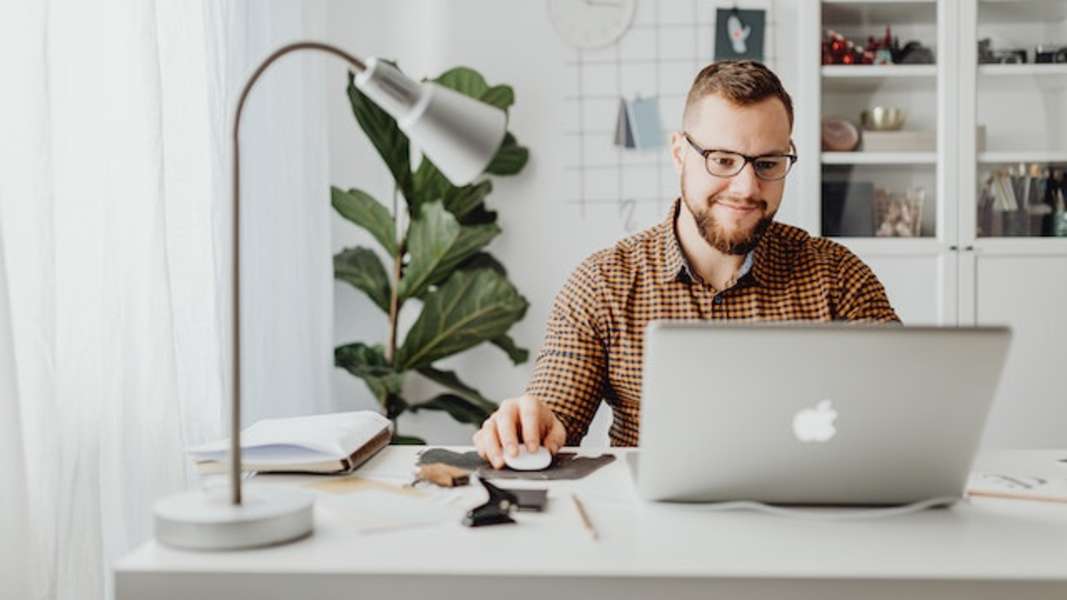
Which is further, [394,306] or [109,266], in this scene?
[394,306]

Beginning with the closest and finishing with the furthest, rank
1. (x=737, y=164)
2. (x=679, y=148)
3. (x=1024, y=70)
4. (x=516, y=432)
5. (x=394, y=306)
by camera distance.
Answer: (x=516, y=432), (x=737, y=164), (x=679, y=148), (x=394, y=306), (x=1024, y=70)

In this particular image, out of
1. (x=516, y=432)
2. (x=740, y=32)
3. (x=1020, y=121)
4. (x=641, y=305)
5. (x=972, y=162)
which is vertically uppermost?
(x=740, y=32)

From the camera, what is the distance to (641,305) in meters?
2.07

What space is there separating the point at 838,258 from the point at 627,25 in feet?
5.92

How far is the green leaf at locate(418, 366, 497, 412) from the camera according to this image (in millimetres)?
3441

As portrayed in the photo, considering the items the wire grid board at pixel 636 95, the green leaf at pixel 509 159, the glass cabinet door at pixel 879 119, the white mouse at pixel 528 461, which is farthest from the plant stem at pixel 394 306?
the white mouse at pixel 528 461

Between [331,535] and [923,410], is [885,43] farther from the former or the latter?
[331,535]

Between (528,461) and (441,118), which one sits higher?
(441,118)

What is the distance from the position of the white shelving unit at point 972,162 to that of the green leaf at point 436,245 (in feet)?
3.41

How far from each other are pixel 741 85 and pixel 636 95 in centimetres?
173

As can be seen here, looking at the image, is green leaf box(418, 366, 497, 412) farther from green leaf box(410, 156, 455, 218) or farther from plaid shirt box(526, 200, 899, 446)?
plaid shirt box(526, 200, 899, 446)

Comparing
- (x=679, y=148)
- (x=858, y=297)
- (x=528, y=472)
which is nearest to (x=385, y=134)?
(x=679, y=148)

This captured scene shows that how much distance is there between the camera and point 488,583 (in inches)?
41.8

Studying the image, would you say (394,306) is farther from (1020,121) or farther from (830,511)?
(830,511)
